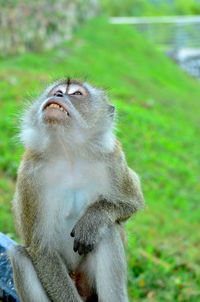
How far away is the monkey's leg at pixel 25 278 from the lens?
8.14ft

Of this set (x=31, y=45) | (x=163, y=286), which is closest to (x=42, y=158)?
(x=163, y=286)

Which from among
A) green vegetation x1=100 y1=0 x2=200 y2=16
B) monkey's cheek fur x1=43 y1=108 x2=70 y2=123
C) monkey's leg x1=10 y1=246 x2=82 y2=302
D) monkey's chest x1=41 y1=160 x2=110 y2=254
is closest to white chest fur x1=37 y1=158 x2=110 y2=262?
monkey's chest x1=41 y1=160 x2=110 y2=254

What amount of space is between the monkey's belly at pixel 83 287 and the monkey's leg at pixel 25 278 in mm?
231

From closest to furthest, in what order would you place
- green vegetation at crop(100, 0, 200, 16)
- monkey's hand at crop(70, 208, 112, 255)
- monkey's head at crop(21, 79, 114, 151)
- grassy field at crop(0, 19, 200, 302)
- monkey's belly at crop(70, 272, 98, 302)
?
monkey's hand at crop(70, 208, 112, 255)
monkey's head at crop(21, 79, 114, 151)
monkey's belly at crop(70, 272, 98, 302)
grassy field at crop(0, 19, 200, 302)
green vegetation at crop(100, 0, 200, 16)

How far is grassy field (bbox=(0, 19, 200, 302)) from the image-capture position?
14.4 feet

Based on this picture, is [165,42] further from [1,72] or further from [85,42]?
[1,72]

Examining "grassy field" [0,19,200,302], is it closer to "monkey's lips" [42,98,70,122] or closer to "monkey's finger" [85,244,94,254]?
"monkey's lips" [42,98,70,122]

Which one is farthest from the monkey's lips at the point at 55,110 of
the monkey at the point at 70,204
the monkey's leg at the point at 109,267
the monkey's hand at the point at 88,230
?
the monkey's leg at the point at 109,267

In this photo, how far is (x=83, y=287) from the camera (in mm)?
2707

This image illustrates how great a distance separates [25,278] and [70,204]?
1.36ft

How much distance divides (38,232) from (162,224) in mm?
3180

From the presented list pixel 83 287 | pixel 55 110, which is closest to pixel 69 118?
pixel 55 110

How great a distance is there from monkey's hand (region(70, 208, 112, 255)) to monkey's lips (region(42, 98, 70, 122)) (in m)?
0.46

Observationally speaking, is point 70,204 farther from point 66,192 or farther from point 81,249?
point 81,249
